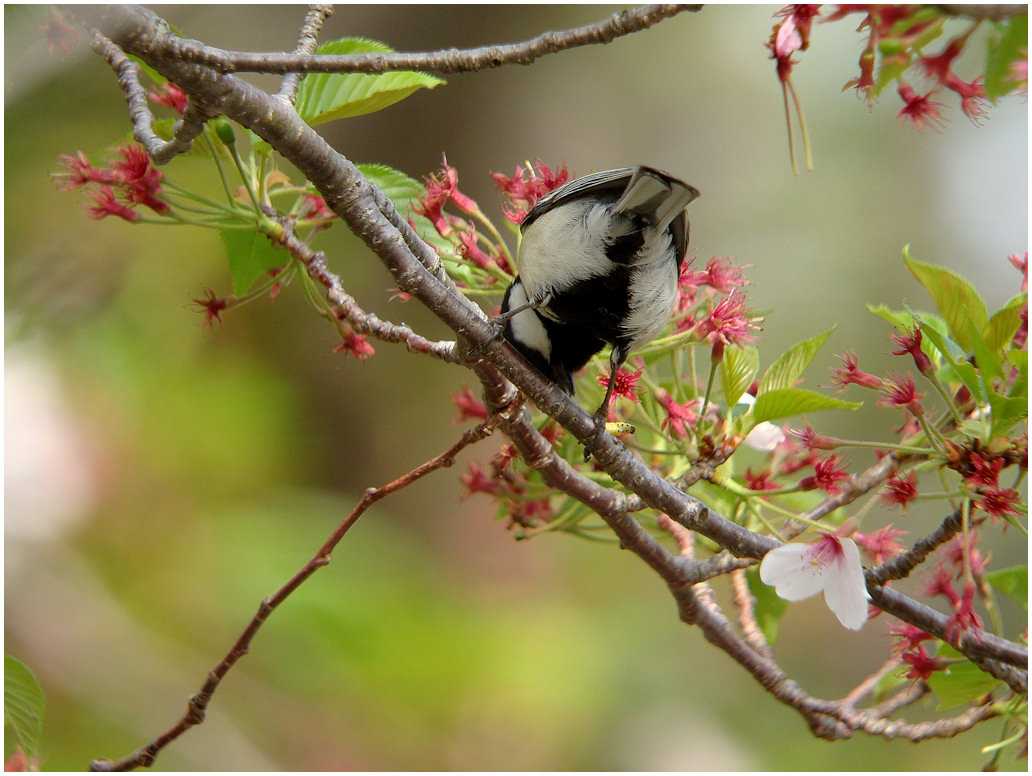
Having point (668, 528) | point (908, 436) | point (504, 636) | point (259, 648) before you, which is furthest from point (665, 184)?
point (259, 648)

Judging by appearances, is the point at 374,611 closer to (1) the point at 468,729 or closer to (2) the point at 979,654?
(1) the point at 468,729

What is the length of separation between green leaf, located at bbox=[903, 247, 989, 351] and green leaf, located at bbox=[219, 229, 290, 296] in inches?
45.7

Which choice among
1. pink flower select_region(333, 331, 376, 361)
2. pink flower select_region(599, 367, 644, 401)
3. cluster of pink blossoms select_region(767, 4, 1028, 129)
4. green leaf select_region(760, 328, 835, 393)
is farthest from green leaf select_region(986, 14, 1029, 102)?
pink flower select_region(333, 331, 376, 361)

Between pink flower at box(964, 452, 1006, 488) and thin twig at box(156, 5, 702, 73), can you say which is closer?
thin twig at box(156, 5, 702, 73)

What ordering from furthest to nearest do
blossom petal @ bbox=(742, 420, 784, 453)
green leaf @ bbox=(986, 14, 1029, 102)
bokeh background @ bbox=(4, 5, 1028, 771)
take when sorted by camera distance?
bokeh background @ bbox=(4, 5, 1028, 771) < blossom petal @ bbox=(742, 420, 784, 453) < green leaf @ bbox=(986, 14, 1029, 102)

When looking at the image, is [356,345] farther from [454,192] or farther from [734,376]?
[734,376]

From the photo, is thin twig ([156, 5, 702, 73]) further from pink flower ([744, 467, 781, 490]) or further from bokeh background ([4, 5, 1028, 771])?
pink flower ([744, 467, 781, 490])

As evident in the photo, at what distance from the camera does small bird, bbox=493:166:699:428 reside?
1.67 meters

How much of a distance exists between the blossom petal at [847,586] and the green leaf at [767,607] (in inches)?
19.9

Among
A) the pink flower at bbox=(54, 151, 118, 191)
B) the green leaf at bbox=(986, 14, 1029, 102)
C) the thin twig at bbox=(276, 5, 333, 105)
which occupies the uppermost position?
the thin twig at bbox=(276, 5, 333, 105)

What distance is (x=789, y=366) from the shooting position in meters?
1.64

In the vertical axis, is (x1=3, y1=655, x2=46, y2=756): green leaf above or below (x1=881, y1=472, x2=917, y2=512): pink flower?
below

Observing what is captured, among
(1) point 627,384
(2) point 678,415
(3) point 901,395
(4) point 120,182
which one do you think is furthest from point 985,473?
(4) point 120,182

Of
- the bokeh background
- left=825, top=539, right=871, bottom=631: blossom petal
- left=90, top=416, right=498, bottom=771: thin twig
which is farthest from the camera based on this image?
the bokeh background
